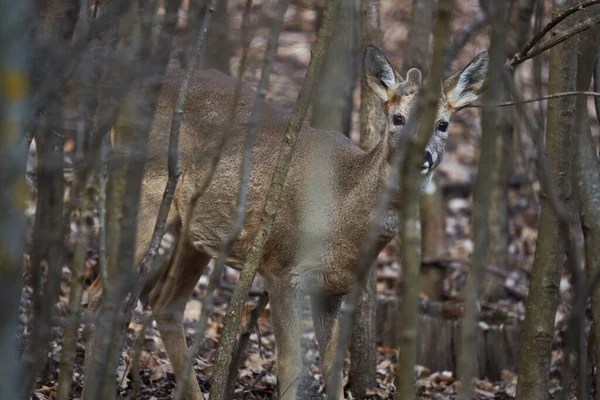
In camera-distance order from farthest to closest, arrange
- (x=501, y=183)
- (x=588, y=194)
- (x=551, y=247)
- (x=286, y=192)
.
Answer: (x=501, y=183), (x=286, y=192), (x=588, y=194), (x=551, y=247)

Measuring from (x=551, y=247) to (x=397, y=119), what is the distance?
1425 millimetres

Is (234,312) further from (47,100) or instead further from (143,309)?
(143,309)

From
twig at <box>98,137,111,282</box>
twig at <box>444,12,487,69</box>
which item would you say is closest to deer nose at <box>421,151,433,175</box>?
twig at <box>444,12,487,69</box>

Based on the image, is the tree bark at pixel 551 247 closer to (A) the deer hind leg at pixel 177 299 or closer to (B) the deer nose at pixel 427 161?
(B) the deer nose at pixel 427 161

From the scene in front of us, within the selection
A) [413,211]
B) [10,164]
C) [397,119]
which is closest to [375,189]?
[397,119]

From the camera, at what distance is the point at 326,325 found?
7051 millimetres

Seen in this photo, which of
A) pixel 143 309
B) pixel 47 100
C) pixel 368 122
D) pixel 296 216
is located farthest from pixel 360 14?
pixel 47 100

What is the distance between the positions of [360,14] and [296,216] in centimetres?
178

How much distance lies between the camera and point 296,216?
22.3ft

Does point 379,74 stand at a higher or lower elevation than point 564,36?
higher

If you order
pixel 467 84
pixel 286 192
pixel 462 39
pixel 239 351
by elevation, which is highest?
pixel 462 39

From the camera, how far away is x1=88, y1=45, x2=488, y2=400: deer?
21.8 ft

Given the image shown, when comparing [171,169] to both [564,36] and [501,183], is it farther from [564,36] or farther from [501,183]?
[501,183]

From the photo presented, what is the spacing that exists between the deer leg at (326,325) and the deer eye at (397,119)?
1.36 meters
